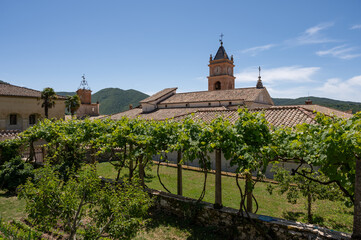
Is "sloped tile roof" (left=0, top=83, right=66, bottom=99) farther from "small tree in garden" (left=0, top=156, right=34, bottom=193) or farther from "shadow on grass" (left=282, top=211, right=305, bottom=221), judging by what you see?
"shadow on grass" (left=282, top=211, right=305, bottom=221)

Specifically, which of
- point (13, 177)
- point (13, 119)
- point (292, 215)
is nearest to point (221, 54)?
point (13, 119)

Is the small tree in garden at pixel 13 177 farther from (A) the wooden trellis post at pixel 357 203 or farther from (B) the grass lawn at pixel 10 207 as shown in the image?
(A) the wooden trellis post at pixel 357 203

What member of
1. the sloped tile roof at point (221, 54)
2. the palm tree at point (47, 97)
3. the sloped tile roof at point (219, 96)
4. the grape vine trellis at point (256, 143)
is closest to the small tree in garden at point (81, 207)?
the grape vine trellis at point (256, 143)

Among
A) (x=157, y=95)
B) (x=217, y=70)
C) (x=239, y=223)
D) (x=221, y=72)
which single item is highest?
(x=217, y=70)

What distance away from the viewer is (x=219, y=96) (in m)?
31.3

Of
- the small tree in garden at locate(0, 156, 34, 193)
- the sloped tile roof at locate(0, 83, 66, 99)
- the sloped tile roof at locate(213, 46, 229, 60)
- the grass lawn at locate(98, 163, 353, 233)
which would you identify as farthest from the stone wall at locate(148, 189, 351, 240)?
the sloped tile roof at locate(213, 46, 229, 60)

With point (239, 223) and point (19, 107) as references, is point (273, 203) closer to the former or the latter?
point (239, 223)

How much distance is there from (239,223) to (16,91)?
33.1m

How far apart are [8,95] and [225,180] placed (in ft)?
90.8

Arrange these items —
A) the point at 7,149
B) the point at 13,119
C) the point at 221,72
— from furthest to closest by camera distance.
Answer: the point at 221,72 → the point at 13,119 → the point at 7,149

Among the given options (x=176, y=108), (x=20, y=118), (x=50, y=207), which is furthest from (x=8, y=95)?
(x=50, y=207)

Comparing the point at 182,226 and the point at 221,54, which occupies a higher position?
the point at 221,54

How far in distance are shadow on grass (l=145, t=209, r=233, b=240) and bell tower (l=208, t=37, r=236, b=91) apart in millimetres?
35626

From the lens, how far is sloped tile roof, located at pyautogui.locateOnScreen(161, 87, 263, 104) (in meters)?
29.5
